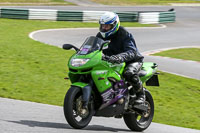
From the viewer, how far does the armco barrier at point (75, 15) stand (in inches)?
1065

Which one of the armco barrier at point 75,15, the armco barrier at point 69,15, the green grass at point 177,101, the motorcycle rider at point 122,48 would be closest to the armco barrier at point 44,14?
the armco barrier at point 75,15

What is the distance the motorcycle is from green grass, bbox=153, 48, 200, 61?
10927mm

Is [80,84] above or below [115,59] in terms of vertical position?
below

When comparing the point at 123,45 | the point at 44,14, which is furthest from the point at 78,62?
the point at 44,14

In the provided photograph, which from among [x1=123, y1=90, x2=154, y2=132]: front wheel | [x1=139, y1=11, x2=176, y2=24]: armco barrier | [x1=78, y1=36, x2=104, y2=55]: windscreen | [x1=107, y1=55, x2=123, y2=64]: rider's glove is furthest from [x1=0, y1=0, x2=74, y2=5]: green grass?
[x1=107, y1=55, x2=123, y2=64]: rider's glove

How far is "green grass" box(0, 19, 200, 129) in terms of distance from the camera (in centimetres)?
984

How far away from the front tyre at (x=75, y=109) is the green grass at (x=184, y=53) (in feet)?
38.1

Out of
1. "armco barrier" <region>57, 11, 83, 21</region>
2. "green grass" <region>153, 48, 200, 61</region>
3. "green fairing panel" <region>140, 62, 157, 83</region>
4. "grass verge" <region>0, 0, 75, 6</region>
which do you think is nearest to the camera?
"green fairing panel" <region>140, 62, 157, 83</region>

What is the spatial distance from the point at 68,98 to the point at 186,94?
6143mm

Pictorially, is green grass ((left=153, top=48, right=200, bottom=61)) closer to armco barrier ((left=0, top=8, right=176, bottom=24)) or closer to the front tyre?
armco barrier ((left=0, top=8, right=176, bottom=24))

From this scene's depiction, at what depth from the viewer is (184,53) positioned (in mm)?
19281

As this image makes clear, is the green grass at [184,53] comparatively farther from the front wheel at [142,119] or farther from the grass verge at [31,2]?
the grass verge at [31,2]

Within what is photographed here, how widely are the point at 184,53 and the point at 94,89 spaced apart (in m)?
12.8

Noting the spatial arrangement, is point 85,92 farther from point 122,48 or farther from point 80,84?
point 122,48
